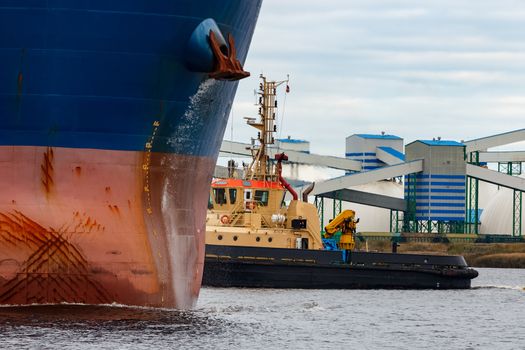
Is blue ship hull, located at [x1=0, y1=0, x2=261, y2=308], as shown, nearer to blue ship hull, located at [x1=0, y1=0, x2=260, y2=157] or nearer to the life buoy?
blue ship hull, located at [x1=0, y1=0, x2=260, y2=157]

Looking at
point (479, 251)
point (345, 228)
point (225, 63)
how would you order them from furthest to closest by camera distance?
point (479, 251) → point (345, 228) → point (225, 63)

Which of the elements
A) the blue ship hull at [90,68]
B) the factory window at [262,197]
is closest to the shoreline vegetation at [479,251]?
the factory window at [262,197]

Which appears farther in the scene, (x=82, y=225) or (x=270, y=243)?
(x=270, y=243)

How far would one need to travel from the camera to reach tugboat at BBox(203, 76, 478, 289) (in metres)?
42.8

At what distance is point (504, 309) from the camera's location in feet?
116

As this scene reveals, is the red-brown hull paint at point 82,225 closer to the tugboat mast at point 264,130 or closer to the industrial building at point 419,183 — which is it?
the tugboat mast at point 264,130

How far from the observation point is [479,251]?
293 feet

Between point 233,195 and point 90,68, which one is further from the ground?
point 90,68

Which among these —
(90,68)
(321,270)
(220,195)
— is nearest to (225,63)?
(90,68)

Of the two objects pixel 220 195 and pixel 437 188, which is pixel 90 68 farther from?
pixel 437 188

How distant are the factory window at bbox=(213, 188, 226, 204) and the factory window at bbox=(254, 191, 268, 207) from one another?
3.57 ft

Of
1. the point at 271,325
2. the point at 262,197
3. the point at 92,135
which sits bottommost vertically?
the point at 271,325

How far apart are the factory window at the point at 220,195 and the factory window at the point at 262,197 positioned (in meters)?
1.09

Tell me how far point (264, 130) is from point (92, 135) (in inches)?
880
